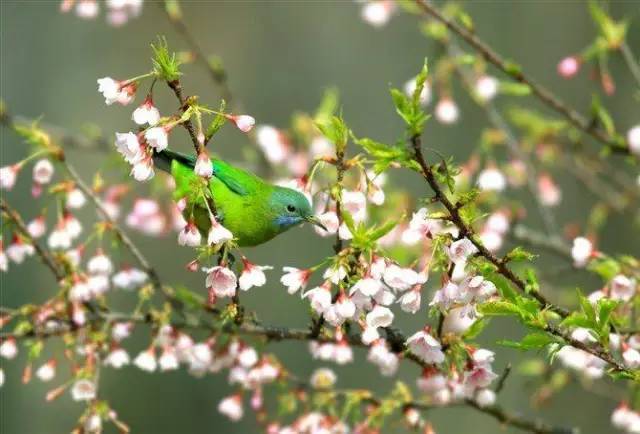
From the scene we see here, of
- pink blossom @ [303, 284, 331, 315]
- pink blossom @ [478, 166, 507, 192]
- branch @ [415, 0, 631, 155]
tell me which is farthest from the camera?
pink blossom @ [478, 166, 507, 192]

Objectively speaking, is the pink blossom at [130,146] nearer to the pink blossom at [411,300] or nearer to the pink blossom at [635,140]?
the pink blossom at [411,300]

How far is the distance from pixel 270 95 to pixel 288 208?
2.51 m

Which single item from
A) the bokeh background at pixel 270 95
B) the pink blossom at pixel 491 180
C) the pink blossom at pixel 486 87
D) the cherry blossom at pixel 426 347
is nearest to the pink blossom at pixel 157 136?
the cherry blossom at pixel 426 347

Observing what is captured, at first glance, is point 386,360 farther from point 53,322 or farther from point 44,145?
point 44,145

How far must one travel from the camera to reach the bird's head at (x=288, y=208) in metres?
1.90

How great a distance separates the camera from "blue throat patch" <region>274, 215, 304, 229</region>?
1960 mm

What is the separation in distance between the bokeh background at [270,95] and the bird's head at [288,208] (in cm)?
211

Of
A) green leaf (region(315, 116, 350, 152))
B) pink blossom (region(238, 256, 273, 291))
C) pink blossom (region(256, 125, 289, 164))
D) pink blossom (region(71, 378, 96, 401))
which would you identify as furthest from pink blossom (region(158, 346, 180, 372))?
pink blossom (region(256, 125, 289, 164))

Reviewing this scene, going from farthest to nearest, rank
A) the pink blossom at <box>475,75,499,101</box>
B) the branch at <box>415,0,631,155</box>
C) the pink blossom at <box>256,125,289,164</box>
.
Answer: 1. the pink blossom at <box>256,125,289,164</box>
2. the pink blossom at <box>475,75,499,101</box>
3. the branch at <box>415,0,631,155</box>

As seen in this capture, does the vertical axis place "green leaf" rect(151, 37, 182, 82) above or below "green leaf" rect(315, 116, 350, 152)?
below

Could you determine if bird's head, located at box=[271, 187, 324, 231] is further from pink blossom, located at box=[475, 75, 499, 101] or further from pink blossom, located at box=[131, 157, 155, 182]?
pink blossom, located at box=[475, 75, 499, 101]

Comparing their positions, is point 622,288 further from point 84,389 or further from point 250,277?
point 84,389

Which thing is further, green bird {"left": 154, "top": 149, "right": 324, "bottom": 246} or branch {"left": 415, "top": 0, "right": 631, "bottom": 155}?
branch {"left": 415, "top": 0, "right": 631, "bottom": 155}

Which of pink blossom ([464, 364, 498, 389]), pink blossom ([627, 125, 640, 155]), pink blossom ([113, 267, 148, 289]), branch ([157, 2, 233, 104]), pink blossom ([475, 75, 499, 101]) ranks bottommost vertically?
pink blossom ([464, 364, 498, 389])
